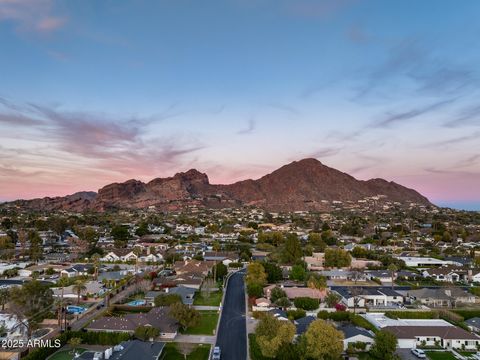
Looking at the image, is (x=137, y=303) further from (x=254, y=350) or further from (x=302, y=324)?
(x=302, y=324)

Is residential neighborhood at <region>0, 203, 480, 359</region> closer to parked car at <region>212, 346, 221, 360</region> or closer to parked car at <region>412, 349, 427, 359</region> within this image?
parked car at <region>212, 346, 221, 360</region>

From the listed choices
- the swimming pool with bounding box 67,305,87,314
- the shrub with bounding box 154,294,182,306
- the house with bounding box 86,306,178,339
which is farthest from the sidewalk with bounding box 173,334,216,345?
the swimming pool with bounding box 67,305,87,314

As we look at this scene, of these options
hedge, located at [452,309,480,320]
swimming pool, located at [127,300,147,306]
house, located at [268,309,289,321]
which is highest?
house, located at [268,309,289,321]

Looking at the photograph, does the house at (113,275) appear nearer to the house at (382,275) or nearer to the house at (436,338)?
the house at (382,275)

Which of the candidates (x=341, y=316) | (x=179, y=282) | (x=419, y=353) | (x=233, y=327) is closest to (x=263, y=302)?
(x=233, y=327)

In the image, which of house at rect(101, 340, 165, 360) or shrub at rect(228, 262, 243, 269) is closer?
house at rect(101, 340, 165, 360)

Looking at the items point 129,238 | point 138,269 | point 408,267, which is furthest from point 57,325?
point 129,238

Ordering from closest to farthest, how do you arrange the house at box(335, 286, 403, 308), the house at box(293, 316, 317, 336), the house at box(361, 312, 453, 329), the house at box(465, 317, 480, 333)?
the house at box(293, 316, 317, 336) < the house at box(465, 317, 480, 333) < the house at box(361, 312, 453, 329) < the house at box(335, 286, 403, 308)
